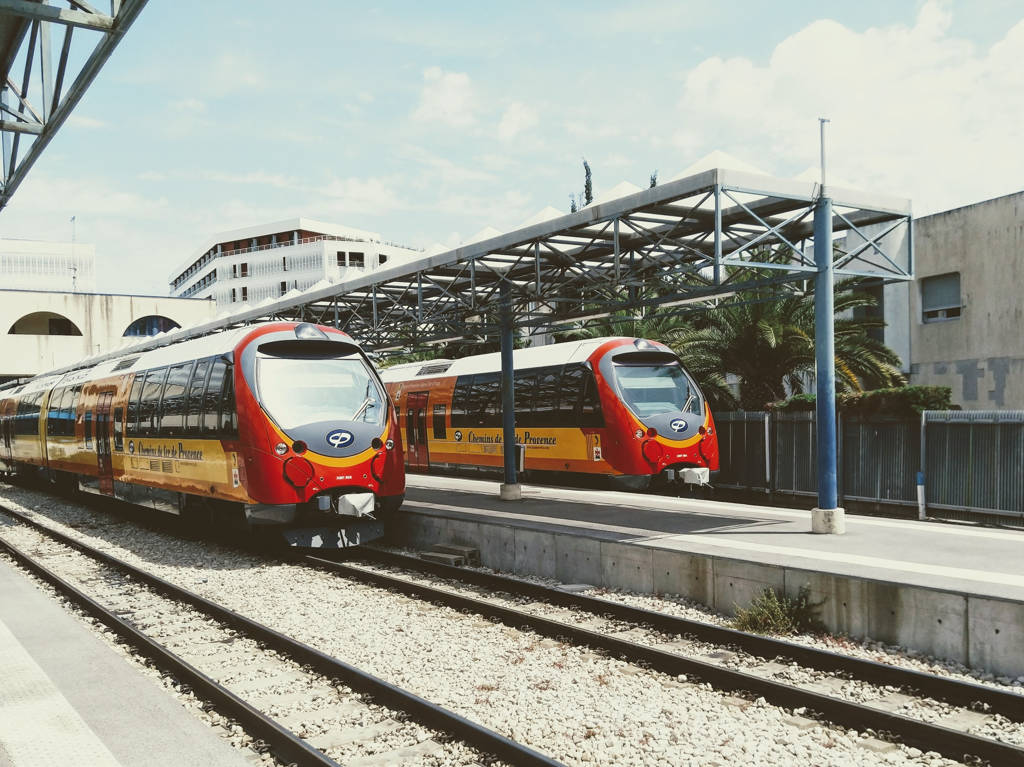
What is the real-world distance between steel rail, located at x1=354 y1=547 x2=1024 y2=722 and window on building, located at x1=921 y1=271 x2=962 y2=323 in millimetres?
18322

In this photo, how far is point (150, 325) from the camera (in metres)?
55.8

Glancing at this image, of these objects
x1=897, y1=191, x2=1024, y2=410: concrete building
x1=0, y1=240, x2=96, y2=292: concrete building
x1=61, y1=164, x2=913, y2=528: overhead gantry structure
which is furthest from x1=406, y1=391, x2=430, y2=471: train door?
x1=0, y1=240, x2=96, y2=292: concrete building

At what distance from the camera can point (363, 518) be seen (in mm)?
13094

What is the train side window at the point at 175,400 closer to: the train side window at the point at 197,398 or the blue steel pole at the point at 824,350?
the train side window at the point at 197,398

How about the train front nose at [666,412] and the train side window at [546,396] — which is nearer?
the train front nose at [666,412]

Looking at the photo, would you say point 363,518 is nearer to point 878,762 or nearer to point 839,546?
point 839,546

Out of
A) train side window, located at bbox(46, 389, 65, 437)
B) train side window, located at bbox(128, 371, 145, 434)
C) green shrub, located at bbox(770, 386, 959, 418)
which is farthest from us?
train side window, located at bbox(46, 389, 65, 437)

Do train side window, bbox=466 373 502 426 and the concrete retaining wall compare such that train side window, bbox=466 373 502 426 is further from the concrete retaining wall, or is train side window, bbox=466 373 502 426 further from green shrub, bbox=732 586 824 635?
green shrub, bbox=732 586 824 635

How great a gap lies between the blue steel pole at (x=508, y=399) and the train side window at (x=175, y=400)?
5.64 metres

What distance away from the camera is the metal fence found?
45.1 feet

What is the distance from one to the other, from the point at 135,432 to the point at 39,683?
10305 millimetres

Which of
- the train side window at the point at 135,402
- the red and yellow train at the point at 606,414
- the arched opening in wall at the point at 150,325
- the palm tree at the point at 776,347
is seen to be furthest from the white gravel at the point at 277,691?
the arched opening in wall at the point at 150,325

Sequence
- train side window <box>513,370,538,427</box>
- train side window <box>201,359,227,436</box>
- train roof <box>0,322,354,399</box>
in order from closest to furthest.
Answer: train side window <box>201,359,227,436</box>, train roof <box>0,322,354,399</box>, train side window <box>513,370,538,427</box>

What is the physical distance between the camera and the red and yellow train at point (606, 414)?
16703 mm
